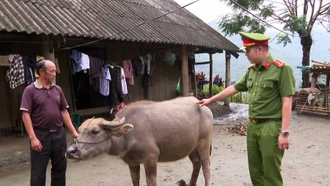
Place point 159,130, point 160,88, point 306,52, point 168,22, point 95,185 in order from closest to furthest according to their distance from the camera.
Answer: point 159,130 → point 95,185 → point 168,22 → point 160,88 → point 306,52

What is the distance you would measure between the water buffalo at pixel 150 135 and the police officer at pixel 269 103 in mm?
1005

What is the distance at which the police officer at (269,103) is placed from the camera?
2838 millimetres

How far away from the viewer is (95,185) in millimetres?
4656

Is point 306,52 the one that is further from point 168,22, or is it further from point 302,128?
point 168,22


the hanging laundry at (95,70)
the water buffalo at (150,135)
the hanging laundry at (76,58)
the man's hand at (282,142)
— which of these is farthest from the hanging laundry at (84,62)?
the man's hand at (282,142)

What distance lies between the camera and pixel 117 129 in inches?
124

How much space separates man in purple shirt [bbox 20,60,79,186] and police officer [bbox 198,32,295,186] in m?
1.94

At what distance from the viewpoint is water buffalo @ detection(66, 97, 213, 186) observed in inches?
122

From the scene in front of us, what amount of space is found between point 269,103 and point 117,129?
1576mm

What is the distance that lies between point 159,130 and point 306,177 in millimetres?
2798

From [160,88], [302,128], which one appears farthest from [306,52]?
[160,88]

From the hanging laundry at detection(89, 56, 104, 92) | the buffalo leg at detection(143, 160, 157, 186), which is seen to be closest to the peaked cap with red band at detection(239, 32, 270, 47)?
the buffalo leg at detection(143, 160, 157, 186)

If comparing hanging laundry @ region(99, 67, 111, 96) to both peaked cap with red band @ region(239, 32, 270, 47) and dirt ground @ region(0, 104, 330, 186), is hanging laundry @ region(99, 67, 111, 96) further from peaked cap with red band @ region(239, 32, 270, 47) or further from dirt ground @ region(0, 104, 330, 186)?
peaked cap with red band @ region(239, 32, 270, 47)

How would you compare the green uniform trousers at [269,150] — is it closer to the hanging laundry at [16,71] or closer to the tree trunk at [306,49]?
the hanging laundry at [16,71]
